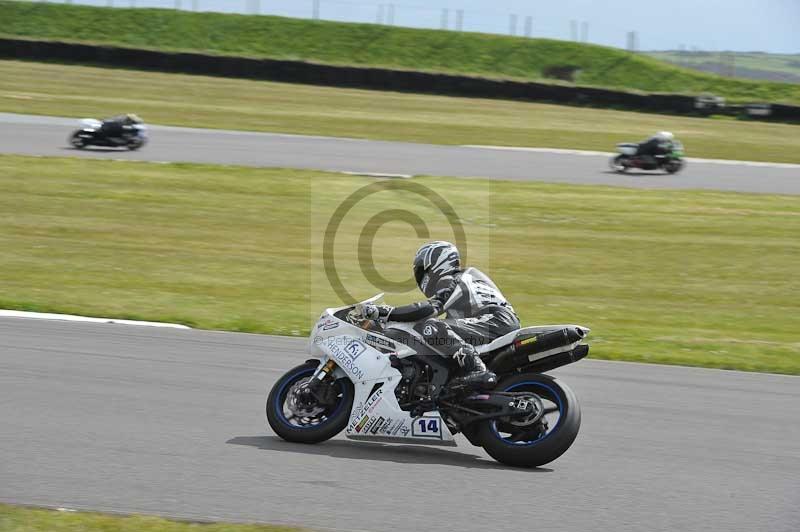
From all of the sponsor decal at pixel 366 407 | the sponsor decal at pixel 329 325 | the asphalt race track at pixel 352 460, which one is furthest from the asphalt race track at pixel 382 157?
the sponsor decal at pixel 366 407

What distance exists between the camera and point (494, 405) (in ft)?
23.1

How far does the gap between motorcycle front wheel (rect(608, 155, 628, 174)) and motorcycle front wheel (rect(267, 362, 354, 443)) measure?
20778mm

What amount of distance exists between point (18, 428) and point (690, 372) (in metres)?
6.80

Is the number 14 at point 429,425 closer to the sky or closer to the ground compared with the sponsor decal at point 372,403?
closer to the ground

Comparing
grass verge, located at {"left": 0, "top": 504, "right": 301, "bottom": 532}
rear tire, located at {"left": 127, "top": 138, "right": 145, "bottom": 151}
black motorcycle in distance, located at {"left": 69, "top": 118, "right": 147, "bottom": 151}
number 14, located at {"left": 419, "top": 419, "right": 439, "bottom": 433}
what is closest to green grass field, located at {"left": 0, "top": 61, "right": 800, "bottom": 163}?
rear tire, located at {"left": 127, "top": 138, "right": 145, "bottom": 151}

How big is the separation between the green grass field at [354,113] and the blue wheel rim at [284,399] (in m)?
23.6

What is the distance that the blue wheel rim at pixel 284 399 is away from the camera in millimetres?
7379

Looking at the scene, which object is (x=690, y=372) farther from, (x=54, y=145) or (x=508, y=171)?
(x=54, y=145)

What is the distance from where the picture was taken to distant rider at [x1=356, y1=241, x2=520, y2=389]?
7.22m

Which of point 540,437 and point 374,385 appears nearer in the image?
point 540,437

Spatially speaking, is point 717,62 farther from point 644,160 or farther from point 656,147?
point 644,160

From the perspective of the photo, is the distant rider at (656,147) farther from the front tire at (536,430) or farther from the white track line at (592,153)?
the front tire at (536,430)

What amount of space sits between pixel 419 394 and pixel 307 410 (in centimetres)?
80

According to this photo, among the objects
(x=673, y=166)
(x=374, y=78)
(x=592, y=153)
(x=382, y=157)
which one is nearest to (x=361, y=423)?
(x=382, y=157)
